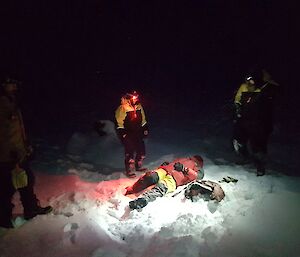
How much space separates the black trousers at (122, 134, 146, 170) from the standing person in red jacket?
3.72ft

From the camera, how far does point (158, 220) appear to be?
6.03 metres

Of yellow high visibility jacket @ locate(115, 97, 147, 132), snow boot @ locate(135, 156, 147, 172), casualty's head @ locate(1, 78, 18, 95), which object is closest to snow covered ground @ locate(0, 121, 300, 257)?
snow boot @ locate(135, 156, 147, 172)

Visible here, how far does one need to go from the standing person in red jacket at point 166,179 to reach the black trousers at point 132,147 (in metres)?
1.13

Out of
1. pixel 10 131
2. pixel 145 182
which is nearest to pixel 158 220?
pixel 145 182

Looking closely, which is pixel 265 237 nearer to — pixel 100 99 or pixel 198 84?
pixel 100 99

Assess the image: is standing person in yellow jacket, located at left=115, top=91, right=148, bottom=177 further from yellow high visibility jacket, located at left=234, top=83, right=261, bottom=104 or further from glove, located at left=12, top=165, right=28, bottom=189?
glove, located at left=12, top=165, right=28, bottom=189

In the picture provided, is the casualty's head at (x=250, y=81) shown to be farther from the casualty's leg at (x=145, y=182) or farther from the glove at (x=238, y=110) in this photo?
the casualty's leg at (x=145, y=182)

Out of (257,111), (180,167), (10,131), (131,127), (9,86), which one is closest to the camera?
(9,86)

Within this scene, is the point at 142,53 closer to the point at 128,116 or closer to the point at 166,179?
the point at 128,116

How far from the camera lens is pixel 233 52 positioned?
2623 centimetres

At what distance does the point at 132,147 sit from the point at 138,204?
218 centimetres

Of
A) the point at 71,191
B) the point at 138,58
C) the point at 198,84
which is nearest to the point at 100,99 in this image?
the point at 198,84

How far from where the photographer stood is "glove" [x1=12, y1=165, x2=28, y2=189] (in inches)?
217

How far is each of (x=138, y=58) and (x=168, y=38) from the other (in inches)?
161
